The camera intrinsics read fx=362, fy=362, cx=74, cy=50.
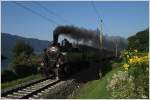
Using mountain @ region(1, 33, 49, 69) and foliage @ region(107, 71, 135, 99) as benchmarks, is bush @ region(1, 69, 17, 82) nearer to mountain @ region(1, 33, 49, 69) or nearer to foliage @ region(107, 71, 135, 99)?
mountain @ region(1, 33, 49, 69)

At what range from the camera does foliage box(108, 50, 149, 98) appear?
11859mm

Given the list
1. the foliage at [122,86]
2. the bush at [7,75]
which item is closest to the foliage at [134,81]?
the foliage at [122,86]

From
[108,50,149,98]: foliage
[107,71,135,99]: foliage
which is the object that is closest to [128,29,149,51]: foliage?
[108,50,149,98]: foliage

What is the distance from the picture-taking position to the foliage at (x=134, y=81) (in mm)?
11859

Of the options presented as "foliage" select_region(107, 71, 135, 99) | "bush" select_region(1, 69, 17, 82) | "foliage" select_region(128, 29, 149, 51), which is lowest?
"bush" select_region(1, 69, 17, 82)

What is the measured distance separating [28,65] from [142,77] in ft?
64.3

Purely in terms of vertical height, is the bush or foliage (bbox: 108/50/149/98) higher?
foliage (bbox: 108/50/149/98)

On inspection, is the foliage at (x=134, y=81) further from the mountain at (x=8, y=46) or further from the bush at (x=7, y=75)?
the mountain at (x=8, y=46)

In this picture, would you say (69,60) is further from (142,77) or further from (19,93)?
(142,77)

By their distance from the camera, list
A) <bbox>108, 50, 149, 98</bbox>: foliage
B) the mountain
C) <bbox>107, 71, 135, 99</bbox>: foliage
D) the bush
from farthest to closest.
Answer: the mountain → the bush → <bbox>107, 71, 135, 99</bbox>: foliage → <bbox>108, 50, 149, 98</bbox>: foliage

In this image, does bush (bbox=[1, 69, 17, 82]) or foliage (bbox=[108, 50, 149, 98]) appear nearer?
foliage (bbox=[108, 50, 149, 98])

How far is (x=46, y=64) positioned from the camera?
2447cm

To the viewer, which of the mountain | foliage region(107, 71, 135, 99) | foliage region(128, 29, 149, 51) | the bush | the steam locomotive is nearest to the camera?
foliage region(107, 71, 135, 99)

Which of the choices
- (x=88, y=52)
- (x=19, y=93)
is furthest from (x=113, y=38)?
(x=19, y=93)
